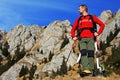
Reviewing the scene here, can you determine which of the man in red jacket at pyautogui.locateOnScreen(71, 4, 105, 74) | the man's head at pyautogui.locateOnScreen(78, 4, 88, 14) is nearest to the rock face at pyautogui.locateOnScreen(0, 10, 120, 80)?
the man in red jacket at pyautogui.locateOnScreen(71, 4, 105, 74)

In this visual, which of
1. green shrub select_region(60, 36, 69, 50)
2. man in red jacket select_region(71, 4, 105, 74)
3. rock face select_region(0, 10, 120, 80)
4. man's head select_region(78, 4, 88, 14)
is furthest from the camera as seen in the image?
green shrub select_region(60, 36, 69, 50)

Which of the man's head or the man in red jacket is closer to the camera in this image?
the man in red jacket

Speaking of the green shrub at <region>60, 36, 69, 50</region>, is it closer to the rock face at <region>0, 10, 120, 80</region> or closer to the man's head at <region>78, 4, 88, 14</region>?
the rock face at <region>0, 10, 120, 80</region>

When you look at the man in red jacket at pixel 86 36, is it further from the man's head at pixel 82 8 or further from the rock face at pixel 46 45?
the rock face at pixel 46 45

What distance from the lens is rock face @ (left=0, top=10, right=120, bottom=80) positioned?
139 metres

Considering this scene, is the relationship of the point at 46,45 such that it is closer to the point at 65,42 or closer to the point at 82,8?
the point at 65,42

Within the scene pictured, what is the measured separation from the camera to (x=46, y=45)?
557 feet

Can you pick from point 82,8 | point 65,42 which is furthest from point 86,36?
point 65,42

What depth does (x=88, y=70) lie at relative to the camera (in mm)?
14164

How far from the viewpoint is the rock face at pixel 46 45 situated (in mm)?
139000

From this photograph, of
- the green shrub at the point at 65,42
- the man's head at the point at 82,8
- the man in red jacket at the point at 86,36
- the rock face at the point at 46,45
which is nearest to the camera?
the man in red jacket at the point at 86,36

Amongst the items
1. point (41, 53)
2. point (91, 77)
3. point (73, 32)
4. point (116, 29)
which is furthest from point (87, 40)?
point (41, 53)

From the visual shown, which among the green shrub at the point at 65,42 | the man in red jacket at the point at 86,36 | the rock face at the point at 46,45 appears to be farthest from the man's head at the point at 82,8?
the green shrub at the point at 65,42

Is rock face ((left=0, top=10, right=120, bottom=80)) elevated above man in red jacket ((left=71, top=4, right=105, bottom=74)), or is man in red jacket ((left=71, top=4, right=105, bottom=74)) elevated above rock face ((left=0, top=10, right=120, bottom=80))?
rock face ((left=0, top=10, right=120, bottom=80))
